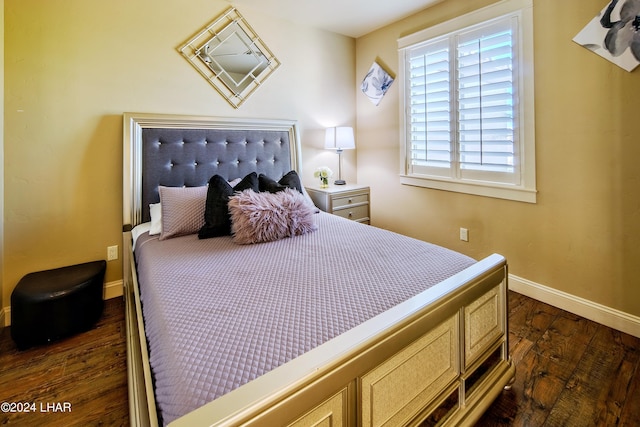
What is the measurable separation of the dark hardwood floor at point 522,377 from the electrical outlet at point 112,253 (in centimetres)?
56

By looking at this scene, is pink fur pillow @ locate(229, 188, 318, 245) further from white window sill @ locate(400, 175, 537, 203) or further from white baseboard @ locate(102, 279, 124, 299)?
white window sill @ locate(400, 175, 537, 203)

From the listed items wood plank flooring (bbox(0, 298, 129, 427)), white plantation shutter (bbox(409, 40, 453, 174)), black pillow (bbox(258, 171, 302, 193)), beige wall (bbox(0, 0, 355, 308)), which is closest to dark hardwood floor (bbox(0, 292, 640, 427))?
wood plank flooring (bbox(0, 298, 129, 427))

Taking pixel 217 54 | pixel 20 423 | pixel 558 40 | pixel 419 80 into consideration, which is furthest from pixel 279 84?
pixel 20 423

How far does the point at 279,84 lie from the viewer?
3.25 m

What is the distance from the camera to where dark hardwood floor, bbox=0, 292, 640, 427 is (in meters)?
1.47

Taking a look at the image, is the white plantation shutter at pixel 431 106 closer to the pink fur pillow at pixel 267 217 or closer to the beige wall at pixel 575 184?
the beige wall at pixel 575 184

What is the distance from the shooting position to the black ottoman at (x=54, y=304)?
193 cm

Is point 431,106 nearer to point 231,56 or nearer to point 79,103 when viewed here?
point 231,56

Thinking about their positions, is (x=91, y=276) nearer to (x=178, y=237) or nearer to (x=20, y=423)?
(x=178, y=237)

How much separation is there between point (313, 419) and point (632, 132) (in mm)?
2427

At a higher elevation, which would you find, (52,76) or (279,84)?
(279,84)

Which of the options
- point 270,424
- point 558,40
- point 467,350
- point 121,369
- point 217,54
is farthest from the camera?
point 217,54

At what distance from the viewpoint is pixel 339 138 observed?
342 centimetres

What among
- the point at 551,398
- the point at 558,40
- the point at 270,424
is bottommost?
the point at 551,398
